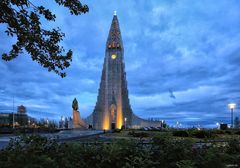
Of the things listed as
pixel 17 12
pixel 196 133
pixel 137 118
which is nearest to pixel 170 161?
pixel 17 12

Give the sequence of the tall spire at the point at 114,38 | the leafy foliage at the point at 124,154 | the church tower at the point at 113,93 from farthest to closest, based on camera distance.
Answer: the tall spire at the point at 114,38 → the church tower at the point at 113,93 → the leafy foliage at the point at 124,154

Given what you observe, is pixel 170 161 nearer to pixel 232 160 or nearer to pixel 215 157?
pixel 215 157

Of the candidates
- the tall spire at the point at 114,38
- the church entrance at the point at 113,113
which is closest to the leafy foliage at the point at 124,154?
the church entrance at the point at 113,113

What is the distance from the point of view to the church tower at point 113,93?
392 ft

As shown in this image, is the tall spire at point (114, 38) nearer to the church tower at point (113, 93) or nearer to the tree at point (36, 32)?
the church tower at point (113, 93)

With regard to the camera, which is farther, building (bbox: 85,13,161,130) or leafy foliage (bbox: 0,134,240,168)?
building (bbox: 85,13,161,130)

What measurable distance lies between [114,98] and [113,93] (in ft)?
6.49

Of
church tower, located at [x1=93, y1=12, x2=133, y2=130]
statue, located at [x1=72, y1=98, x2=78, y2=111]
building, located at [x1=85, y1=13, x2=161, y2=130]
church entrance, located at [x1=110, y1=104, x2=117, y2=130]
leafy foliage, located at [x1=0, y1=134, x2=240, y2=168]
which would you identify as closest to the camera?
leafy foliage, located at [x1=0, y1=134, x2=240, y2=168]

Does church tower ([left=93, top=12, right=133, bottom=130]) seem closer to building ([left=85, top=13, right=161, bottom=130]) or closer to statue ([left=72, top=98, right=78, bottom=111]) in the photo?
building ([left=85, top=13, right=161, bottom=130])

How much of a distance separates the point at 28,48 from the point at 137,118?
11416cm

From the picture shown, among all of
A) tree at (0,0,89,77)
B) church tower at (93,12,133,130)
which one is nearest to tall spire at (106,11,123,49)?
church tower at (93,12,133,130)

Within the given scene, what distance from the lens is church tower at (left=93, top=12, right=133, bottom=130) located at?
120m

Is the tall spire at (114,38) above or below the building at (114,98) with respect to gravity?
above

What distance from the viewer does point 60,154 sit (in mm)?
6898
